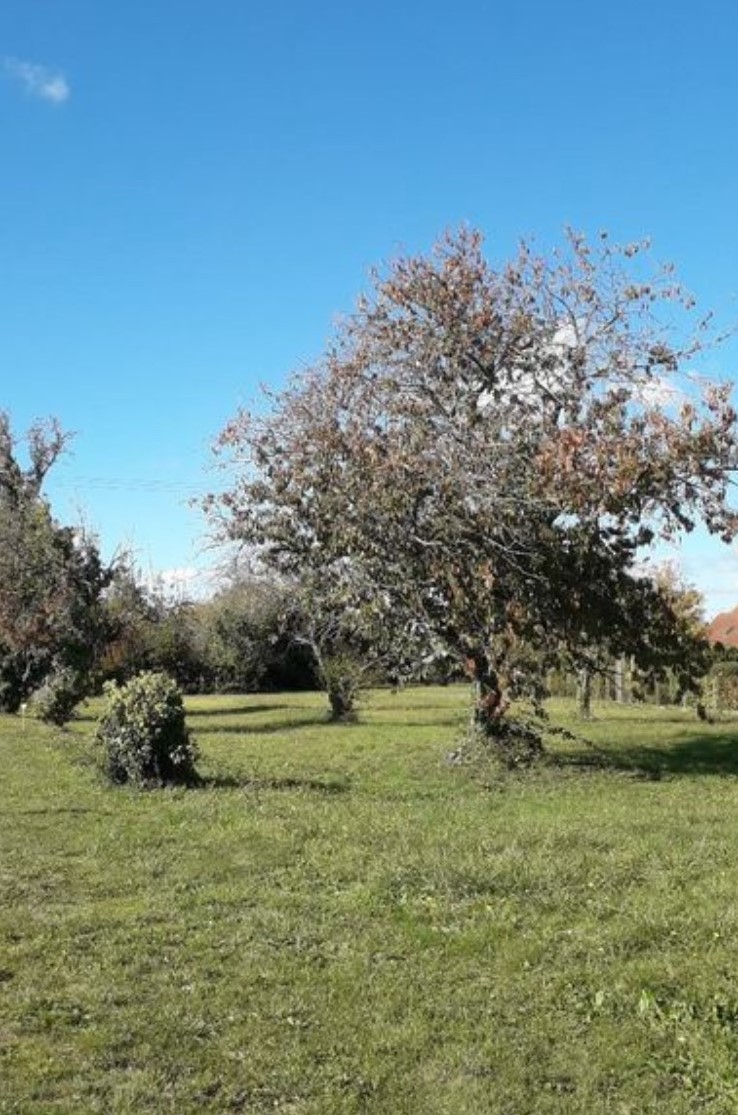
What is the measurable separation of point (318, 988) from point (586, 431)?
425 inches

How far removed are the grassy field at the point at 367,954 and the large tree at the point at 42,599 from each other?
1536cm

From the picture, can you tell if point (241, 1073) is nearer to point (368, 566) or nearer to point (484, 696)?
point (368, 566)

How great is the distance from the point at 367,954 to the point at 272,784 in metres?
7.81

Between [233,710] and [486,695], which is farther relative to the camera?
[233,710]

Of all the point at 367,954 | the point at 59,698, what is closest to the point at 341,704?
the point at 59,698

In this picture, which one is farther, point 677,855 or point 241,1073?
point 677,855

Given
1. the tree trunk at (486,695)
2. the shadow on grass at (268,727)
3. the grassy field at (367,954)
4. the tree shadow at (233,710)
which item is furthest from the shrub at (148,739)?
the tree shadow at (233,710)

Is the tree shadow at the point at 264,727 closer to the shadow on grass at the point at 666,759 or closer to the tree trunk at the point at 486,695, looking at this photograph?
the tree trunk at the point at 486,695

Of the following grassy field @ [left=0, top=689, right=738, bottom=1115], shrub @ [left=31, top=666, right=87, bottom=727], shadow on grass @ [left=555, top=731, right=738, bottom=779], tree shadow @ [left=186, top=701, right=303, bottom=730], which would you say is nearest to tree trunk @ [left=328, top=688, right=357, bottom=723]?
tree shadow @ [left=186, top=701, right=303, bottom=730]

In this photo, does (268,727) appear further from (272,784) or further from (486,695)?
(272,784)

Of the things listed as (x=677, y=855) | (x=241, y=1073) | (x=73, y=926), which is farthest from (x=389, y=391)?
(x=241, y=1073)

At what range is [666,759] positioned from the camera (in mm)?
17438

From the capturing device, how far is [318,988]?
5.62 metres

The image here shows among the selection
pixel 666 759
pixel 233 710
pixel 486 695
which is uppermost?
pixel 486 695
